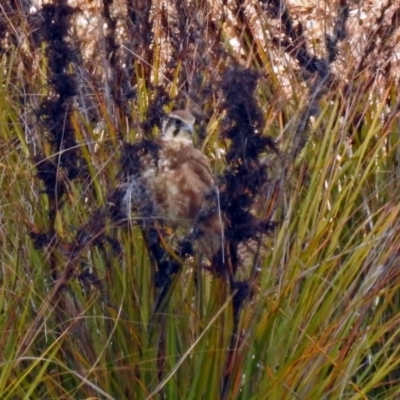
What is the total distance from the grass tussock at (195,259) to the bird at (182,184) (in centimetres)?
4

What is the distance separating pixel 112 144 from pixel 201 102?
0.32 metres

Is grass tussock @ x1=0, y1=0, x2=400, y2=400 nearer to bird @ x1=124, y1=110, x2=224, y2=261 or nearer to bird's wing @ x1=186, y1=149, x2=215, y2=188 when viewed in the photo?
bird @ x1=124, y1=110, x2=224, y2=261

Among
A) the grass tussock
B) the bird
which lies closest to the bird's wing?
the bird

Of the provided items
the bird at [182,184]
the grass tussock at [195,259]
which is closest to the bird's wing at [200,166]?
the bird at [182,184]

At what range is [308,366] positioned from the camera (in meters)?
2.87

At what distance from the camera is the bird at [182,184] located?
265 cm

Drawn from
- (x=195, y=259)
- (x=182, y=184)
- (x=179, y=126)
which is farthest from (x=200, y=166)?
(x=195, y=259)

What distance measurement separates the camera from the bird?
2.65 meters

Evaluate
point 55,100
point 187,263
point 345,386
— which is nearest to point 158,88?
point 55,100

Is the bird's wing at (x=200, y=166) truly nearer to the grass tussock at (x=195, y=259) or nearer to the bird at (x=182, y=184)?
the bird at (x=182, y=184)

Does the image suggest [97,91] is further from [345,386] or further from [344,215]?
[345,386]

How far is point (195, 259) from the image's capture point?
293 centimetres

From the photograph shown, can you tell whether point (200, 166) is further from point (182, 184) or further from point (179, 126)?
point (179, 126)

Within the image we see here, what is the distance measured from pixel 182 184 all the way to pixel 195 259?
29 centimetres
